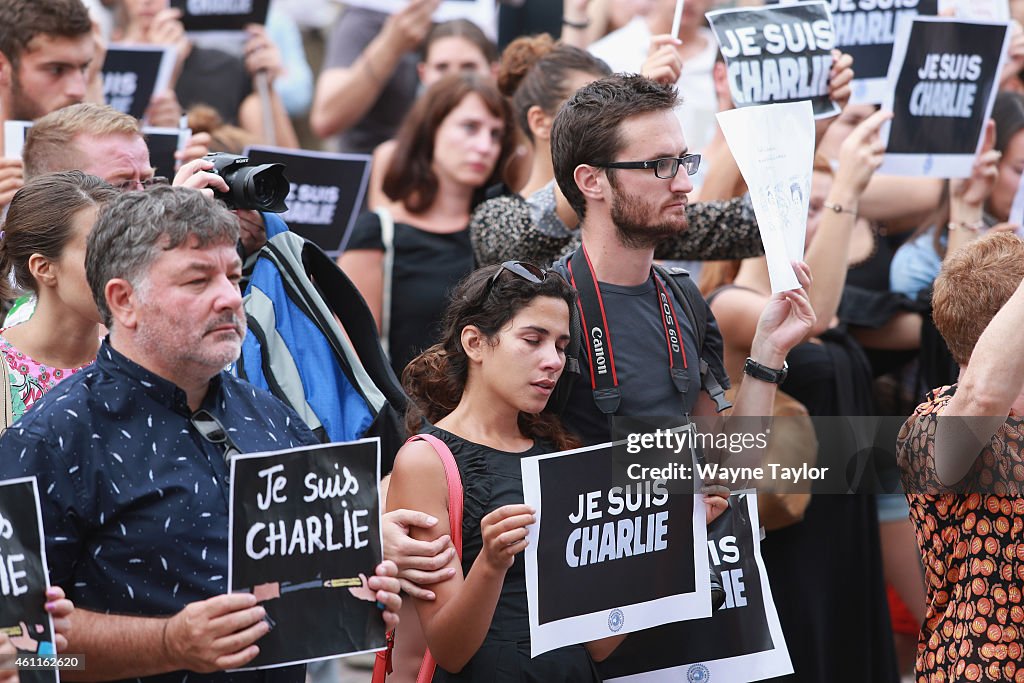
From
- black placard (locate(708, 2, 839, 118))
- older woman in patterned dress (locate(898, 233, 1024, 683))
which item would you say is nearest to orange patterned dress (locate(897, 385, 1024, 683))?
older woman in patterned dress (locate(898, 233, 1024, 683))

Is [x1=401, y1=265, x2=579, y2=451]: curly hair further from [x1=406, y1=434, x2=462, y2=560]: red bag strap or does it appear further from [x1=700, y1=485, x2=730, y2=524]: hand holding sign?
[x1=700, y1=485, x2=730, y2=524]: hand holding sign

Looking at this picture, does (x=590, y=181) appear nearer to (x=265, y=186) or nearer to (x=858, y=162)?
(x=265, y=186)

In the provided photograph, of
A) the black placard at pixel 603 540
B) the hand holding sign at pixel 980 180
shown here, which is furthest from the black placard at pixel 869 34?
the black placard at pixel 603 540

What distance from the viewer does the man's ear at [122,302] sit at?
293 cm

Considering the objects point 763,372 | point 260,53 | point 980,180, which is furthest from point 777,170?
point 260,53

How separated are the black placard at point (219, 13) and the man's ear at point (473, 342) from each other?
401 centimetres

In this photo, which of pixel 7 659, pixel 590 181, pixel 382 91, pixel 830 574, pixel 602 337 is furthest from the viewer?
pixel 382 91

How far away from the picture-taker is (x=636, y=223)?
151 inches

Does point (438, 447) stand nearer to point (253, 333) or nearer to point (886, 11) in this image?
point (253, 333)

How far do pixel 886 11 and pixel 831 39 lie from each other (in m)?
0.87

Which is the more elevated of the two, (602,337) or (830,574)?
(602,337)

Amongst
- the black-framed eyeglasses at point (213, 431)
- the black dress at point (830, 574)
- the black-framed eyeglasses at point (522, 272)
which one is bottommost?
the black dress at point (830, 574)

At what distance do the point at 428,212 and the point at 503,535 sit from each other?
9.09 ft

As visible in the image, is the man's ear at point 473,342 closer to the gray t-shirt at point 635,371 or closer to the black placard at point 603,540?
the gray t-shirt at point 635,371
